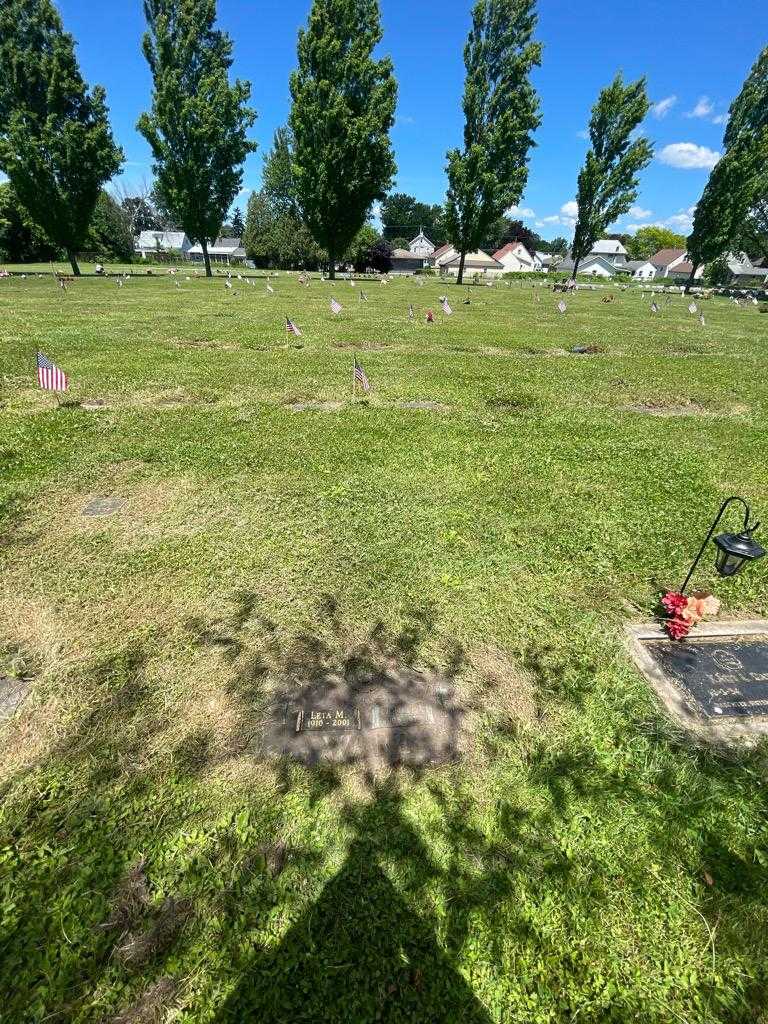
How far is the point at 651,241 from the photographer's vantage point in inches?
5349

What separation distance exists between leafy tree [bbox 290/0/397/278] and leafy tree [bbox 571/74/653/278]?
20.8m

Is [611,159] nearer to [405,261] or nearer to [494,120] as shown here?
[494,120]

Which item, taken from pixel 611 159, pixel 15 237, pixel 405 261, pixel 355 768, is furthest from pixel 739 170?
pixel 15 237

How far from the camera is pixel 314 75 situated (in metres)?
34.4

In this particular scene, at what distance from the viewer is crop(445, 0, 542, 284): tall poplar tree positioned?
3891cm

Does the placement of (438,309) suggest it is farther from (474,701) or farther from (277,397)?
(474,701)

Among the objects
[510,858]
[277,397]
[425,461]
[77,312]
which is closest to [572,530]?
[425,461]

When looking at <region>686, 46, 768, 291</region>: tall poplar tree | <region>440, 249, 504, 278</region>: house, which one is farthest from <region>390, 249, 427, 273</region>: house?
<region>686, 46, 768, 291</region>: tall poplar tree

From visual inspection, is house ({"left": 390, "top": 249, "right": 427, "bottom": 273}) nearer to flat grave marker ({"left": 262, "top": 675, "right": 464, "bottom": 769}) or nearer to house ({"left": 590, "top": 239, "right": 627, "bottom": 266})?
house ({"left": 590, "top": 239, "right": 627, "bottom": 266})

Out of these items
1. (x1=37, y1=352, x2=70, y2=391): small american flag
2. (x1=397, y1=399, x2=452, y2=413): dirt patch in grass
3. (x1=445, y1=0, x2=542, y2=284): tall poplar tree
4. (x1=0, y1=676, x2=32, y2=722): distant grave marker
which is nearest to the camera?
(x1=0, y1=676, x2=32, y2=722): distant grave marker

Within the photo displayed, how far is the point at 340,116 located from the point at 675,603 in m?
43.0

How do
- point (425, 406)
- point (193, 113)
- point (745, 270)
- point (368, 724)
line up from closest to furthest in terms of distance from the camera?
point (368, 724), point (425, 406), point (193, 113), point (745, 270)

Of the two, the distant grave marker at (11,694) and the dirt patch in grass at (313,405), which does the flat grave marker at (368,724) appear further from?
the dirt patch in grass at (313,405)

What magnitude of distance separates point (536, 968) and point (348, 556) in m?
3.54
